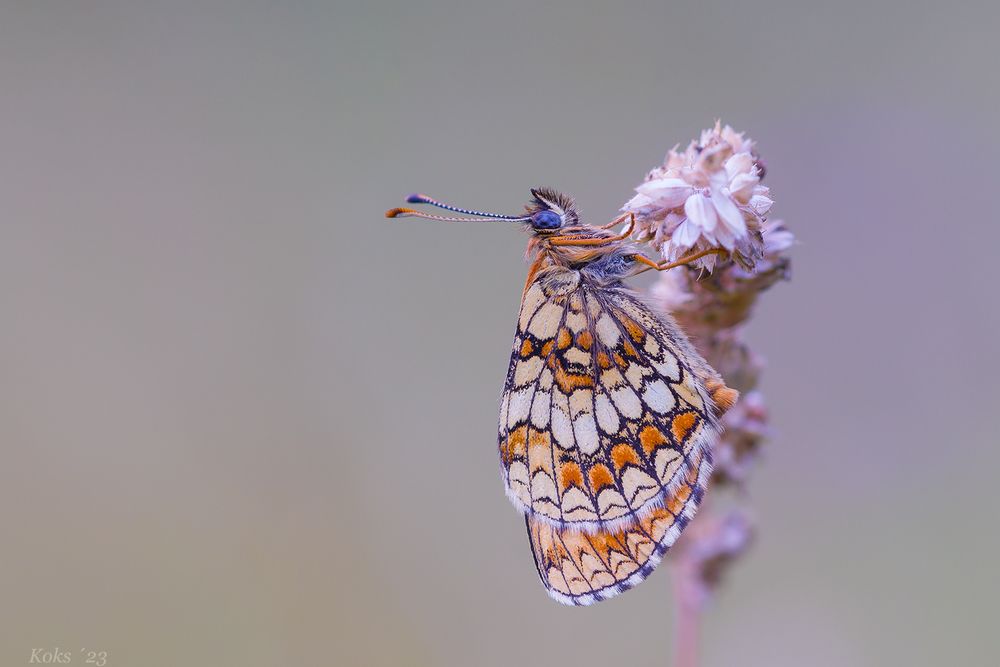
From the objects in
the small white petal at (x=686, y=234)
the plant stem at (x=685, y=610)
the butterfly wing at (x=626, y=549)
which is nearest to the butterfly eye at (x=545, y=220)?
the small white petal at (x=686, y=234)

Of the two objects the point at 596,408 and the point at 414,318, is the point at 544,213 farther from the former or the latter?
the point at 414,318

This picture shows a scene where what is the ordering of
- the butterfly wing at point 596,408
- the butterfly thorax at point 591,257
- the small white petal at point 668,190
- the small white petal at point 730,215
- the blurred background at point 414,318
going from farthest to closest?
1. the blurred background at point 414,318
2. the butterfly thorax at point 591,257
3. the butterfly wing at point 596,408
4. the small white petal at point 668,190
5. the small white petal at point 730,215

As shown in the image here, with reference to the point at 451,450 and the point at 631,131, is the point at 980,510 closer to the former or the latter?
the point at 451,450

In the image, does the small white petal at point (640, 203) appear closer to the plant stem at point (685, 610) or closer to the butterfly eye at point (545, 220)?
the butterfly eye at point (545, 220)

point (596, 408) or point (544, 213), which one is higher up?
point (544, 213)

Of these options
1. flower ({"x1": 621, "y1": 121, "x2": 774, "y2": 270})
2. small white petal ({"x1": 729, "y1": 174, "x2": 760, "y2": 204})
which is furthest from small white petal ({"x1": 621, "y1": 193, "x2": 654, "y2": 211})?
small white petal ({"x1": 729, "y1": 174, "x2": 760, "y2": 204})

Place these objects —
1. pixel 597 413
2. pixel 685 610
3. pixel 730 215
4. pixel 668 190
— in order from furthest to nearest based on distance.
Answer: pixel 685 610
pixel 597 413
pixel 668 190
pixel 730 215

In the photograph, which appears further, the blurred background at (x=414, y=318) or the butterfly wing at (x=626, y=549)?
the blurred background at (x=414, y=318)

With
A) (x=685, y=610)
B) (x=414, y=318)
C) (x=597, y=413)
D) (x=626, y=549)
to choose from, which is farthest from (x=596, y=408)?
(x=414, y=318)
